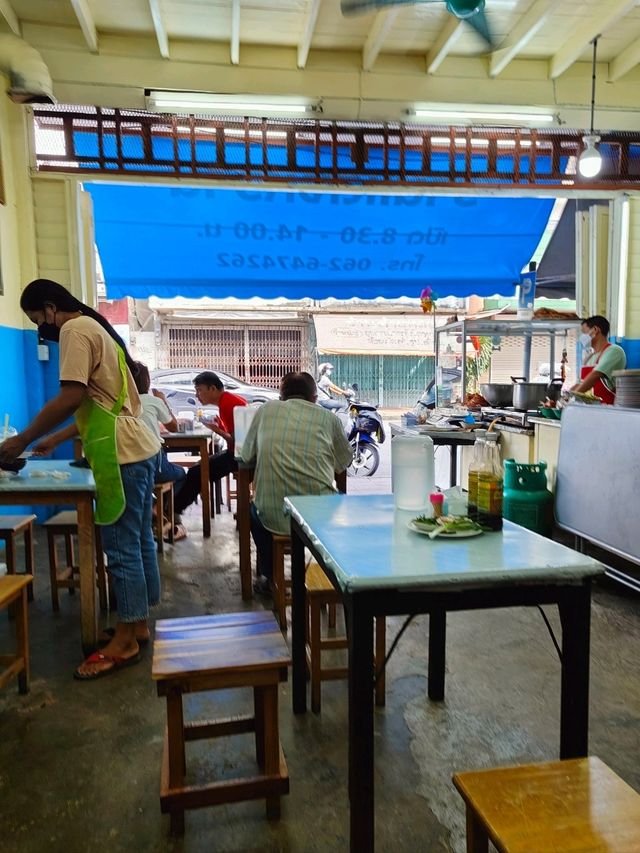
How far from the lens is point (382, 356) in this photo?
11625 mm

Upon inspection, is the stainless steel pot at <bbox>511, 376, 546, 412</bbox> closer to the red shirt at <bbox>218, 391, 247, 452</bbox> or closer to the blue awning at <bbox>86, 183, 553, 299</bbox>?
the blue awning at <bbox>86, 183, 553, 299</bbox>

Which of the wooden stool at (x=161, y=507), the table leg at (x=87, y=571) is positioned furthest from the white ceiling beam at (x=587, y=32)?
the table leg at (x=87, y=571)

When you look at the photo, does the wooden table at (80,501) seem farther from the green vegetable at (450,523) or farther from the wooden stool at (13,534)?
Result: the green vegetable at (450,523)

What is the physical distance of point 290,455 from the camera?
305 cm

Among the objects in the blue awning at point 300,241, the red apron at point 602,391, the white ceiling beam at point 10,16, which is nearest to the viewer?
the white ceiling beam at point 10,16

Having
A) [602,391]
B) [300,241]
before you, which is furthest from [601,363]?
[300,241]

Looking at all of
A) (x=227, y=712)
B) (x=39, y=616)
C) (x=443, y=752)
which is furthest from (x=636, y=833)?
(x=39, y=616)

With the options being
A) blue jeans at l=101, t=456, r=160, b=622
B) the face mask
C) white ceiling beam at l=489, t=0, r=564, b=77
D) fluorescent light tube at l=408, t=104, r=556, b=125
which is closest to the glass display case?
fluorescent light tube at l=408, t=104, r=556, b=125

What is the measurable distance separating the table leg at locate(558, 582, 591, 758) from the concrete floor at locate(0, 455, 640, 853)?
0.52 meters

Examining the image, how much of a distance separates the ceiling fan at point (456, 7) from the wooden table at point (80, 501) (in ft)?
10.8

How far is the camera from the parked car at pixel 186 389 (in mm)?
8836

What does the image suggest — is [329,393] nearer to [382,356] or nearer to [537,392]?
[382,356]

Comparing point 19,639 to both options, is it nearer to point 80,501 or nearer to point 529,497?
point 80,501

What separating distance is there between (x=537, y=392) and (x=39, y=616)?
4.13m
